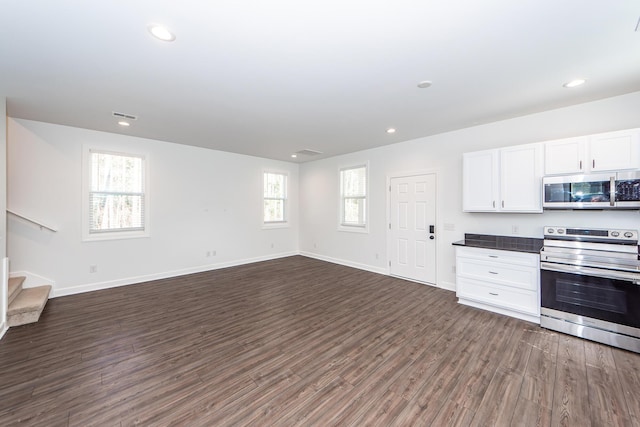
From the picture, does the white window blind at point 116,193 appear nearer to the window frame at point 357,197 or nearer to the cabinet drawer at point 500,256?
the window frame at point 357,197

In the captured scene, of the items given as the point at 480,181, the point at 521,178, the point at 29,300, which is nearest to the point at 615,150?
the point at 521,178

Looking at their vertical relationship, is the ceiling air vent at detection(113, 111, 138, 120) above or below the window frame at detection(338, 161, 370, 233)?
above

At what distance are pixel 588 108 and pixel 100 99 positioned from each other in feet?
20.1

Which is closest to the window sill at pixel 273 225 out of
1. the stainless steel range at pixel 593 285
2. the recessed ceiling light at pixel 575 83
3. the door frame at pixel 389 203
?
the door frame at pixel 389 203

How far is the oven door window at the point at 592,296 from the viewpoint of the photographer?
102 inches

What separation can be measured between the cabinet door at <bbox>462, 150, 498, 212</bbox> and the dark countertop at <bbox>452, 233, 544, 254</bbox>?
0.50 metres

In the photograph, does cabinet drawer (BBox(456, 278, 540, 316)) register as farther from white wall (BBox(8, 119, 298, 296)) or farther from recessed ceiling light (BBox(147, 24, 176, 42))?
white wall (BBox(8, 119, 298, 296))

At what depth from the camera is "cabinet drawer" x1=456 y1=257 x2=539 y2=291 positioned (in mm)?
3246

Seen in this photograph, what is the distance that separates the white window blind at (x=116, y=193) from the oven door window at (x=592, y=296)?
6525 millimetres

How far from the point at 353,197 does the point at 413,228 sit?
175 centimetres

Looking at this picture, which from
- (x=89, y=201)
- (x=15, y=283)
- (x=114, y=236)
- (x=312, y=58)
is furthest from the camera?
(x=114, y=236)

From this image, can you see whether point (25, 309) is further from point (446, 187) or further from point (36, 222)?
point (446, 187)

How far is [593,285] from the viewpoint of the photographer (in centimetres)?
278


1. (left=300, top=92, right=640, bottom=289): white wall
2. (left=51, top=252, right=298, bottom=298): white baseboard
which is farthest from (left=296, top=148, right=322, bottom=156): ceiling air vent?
(left=51, top=252, right=298, bottom=298): white baseboard
